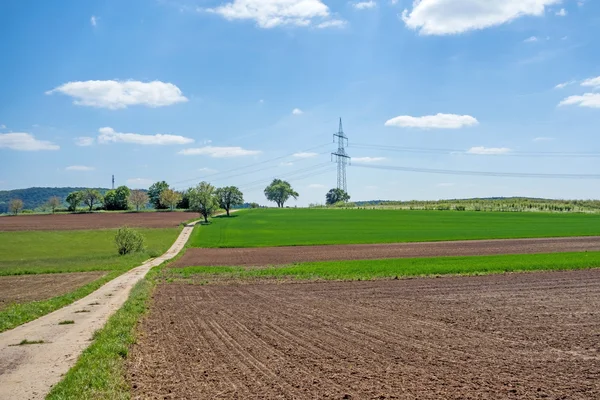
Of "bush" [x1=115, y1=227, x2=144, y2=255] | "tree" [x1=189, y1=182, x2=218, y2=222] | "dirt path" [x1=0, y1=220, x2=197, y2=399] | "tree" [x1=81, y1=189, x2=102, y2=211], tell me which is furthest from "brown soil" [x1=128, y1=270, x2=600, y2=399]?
"tree" [x1=81, y1=189, x2=102, y2=211]

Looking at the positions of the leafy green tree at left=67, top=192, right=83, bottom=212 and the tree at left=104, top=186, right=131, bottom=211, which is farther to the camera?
the tree at left=104, top=186, right=131, bottom=211

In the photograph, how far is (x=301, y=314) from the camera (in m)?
20.6

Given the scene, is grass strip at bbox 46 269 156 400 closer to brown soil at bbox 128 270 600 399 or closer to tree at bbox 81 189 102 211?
brown soil at bbox 128 270 600 399

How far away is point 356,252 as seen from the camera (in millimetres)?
54062

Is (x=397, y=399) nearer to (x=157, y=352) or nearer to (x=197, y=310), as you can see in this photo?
(x=157, y=352)

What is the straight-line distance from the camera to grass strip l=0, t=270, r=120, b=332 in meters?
19.9

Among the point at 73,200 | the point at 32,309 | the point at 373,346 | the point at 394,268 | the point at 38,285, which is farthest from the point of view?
the point at 73,200

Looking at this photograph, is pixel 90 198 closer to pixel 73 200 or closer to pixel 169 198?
pixel 73 200

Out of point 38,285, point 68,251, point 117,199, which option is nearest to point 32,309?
point 38,285

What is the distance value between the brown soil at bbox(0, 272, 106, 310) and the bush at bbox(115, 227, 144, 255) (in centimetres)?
1530

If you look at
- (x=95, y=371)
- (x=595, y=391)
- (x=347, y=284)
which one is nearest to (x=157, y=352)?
(x=95, y=371)

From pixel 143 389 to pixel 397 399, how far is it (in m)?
5.90

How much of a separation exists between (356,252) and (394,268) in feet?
54.9

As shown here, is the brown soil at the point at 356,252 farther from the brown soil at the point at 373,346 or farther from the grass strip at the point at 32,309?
the brown soil at the point at 373,346
